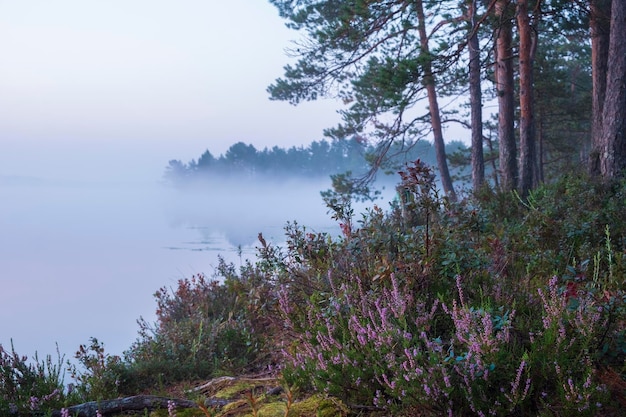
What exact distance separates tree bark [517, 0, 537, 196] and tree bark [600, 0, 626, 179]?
1.98 metres

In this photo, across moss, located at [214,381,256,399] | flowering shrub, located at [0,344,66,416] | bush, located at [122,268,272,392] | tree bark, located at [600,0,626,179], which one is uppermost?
tree bark, located at [600,0,626,179]

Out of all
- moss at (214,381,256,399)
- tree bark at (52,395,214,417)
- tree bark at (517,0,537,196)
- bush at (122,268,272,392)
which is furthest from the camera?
tree bark at (517,0,537,196)

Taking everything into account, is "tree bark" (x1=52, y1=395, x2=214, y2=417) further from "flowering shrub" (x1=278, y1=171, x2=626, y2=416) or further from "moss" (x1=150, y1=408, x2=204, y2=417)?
"flowering shrub" (x1=278, y1=171, x2=626, y2=416)

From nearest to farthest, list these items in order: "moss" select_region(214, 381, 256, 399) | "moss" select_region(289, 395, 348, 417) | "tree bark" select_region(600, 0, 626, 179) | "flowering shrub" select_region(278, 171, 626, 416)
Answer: "flowering shrub" select_region(278, 171, 626, 416) < "moss" select_region(289, 395, 348, 417) < "moss" select_region(214, 381, 256, 399) < "tree bark" select_region(600, 0, 626, 179)

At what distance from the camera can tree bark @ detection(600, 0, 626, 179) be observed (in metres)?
9.20

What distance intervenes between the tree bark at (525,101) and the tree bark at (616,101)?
1.98 m

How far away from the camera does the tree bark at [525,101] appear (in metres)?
11.4

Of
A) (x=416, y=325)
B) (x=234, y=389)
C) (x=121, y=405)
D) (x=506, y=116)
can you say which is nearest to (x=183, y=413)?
(x=121, y=405)

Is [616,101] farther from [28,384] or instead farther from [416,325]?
[28,384]

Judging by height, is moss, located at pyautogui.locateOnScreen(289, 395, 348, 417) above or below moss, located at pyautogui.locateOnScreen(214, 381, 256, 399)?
above

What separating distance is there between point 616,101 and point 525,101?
3.18m

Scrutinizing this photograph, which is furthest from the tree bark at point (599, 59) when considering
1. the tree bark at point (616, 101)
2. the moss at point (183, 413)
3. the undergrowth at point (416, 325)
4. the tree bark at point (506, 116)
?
the moss at point (183, 413)

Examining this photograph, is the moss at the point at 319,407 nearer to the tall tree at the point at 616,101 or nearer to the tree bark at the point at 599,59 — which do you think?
the tall tree at the point at 616,101

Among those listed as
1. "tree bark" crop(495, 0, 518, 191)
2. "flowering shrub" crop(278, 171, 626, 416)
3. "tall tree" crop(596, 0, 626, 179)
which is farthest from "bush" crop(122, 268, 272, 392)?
"tree bark" crop(495, 0, 518, 191)
